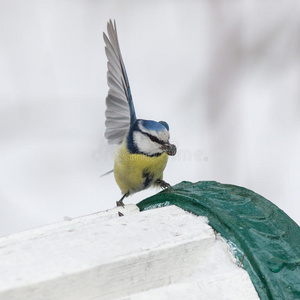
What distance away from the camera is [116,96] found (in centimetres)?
149

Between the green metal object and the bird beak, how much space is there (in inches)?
20.5

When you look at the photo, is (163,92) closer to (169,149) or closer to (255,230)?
(169,149)

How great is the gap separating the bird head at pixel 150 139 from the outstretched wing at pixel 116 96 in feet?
0.30

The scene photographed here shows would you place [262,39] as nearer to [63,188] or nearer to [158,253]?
[63,188]

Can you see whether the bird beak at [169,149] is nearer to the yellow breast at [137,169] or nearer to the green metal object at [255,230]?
the yellow breast at [137,169]

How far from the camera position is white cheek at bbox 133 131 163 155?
4.44 feet

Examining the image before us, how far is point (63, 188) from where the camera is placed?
73.4 inches

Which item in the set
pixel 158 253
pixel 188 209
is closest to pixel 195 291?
pixel 158 253

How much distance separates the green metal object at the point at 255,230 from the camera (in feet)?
1.97

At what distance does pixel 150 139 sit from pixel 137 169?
9 cm

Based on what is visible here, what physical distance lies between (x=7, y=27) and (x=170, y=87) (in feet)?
1.91

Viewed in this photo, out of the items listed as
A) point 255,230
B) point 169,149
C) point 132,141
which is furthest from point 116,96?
point 255,230

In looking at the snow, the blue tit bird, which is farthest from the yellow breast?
the snow

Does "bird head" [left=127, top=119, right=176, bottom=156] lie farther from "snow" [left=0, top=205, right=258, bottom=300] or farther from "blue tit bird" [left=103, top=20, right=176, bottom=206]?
"snow" [left=0, top=205, right=258, bottom=300]
